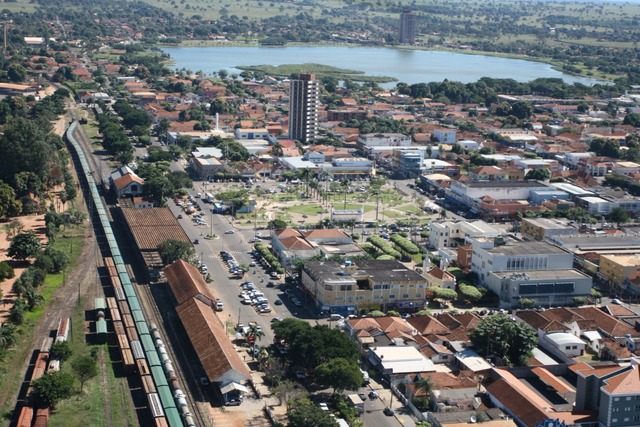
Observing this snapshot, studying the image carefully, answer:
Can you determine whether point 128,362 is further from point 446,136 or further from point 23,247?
point 446,136

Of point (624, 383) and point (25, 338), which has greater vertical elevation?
point (624, 383)

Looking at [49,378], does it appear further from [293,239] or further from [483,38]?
[483,38]

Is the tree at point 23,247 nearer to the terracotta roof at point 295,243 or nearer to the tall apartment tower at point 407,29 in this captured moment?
the terracotta roof at point 295,243

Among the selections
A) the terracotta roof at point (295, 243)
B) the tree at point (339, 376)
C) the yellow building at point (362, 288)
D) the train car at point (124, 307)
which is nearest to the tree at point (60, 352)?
the train car at point (124, 307)

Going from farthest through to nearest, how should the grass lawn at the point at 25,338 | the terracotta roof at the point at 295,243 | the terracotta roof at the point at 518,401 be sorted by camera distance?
the terracotta roof at the point at 295,243 → the grass lawn at the point at 25,338 → the terracotta roof at the point at 518,401

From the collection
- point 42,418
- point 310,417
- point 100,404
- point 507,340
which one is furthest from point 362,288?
point 42,418
